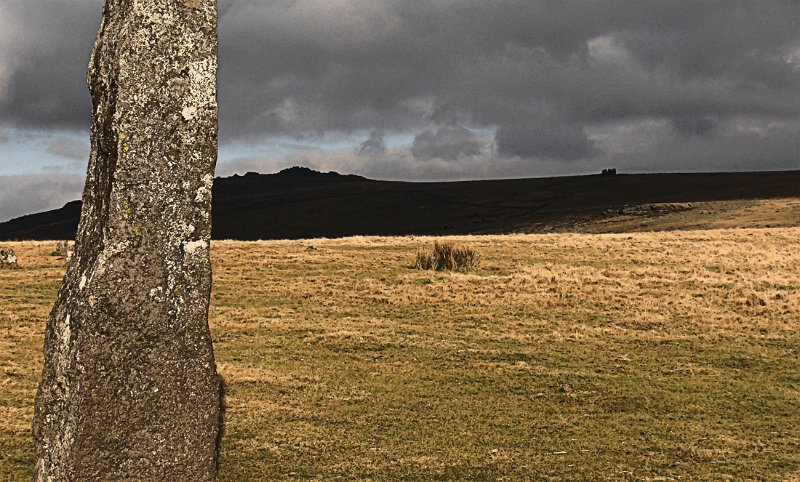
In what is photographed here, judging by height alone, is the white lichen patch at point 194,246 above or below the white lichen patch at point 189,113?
below

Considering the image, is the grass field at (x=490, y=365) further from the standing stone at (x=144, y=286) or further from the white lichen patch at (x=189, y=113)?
the white lichen patch at (x=189, y=113)

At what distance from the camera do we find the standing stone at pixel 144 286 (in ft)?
22.5

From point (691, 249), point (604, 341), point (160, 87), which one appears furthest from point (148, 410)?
point (691, 249)

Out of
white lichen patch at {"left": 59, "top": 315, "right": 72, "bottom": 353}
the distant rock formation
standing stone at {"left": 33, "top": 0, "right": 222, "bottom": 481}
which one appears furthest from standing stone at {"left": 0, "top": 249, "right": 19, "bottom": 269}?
white lichen patch at {"left": 59, "top": 315, "right": 72, "bottom": 353}

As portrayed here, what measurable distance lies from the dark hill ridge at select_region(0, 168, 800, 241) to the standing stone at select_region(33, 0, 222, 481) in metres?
73.8

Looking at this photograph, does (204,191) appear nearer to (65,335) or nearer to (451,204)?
(65,335)

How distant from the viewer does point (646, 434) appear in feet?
45.4

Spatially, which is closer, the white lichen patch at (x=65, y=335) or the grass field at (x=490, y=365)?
the white lichen patch at (x=65, y=335)

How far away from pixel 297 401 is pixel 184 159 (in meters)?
9.46

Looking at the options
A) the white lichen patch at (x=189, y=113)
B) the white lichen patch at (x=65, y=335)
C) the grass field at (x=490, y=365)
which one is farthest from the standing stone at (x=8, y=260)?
the white lichen patch at (x=189, y=113)

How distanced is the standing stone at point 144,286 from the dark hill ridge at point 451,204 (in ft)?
242

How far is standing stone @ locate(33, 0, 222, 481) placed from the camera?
→ 6.85 m

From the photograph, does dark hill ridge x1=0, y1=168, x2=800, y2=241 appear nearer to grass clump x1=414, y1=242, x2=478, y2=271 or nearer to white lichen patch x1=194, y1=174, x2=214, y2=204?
grass clump x1=414, y1=242, x2=478, y2=271

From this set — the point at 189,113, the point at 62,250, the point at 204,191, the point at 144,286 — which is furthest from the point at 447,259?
the point at 144,286
